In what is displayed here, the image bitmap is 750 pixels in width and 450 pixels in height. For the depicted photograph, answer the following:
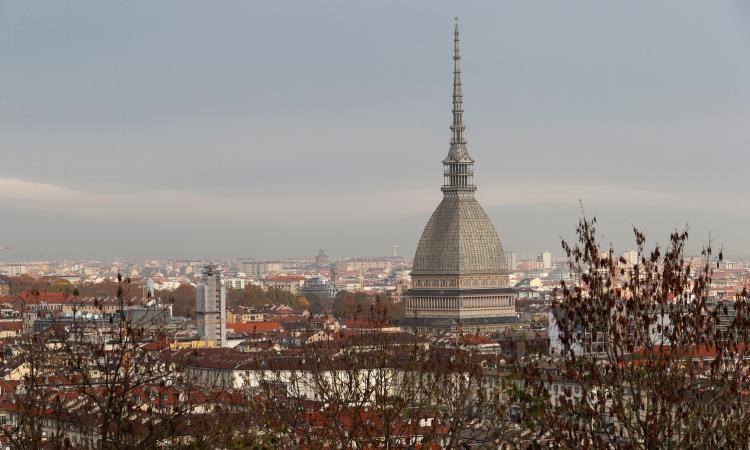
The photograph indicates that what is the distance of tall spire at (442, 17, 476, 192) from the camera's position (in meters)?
121

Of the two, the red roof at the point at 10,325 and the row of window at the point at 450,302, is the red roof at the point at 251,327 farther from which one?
the red roof at the point at 10,325

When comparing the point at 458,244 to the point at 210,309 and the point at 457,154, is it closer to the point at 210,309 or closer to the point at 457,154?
A: the point at 457,154

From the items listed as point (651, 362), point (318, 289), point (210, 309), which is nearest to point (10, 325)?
point (210, 309)

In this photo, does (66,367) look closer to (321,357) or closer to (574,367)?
(574,367)

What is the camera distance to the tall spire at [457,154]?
121312mm

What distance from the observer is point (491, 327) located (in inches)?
4478

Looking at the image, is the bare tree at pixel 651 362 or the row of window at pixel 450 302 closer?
the bare tree at pixel 651 362

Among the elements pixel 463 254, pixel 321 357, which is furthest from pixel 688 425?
pixel 463 254

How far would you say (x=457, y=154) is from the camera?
123 m

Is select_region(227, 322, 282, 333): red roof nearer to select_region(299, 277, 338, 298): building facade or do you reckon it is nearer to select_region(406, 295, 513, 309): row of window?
select_region(406, 295, 513, 309): row of window

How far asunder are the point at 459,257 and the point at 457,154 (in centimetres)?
673

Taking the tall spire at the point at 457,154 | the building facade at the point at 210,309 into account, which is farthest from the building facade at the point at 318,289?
the building facade at the point at 210,309

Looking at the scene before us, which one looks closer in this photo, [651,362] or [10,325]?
[651,362]

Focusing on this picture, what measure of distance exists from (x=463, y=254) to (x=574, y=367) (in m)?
102
